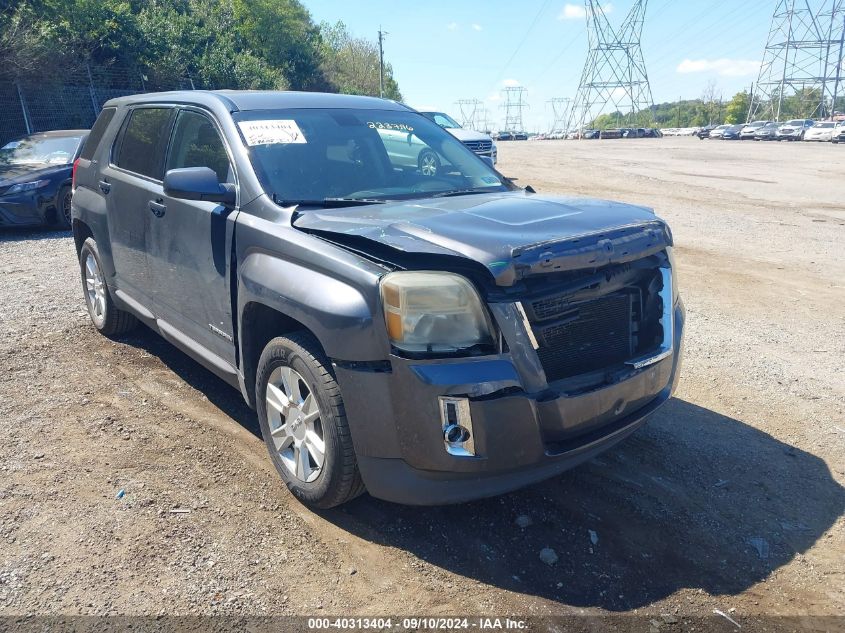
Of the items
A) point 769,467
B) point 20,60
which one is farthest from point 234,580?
point 20,60

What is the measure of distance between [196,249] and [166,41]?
24.5 m

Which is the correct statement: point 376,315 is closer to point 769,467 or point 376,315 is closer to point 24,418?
point 769,467

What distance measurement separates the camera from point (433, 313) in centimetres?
265

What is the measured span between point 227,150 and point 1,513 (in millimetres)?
2168

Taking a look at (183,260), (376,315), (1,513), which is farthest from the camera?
(183,260)

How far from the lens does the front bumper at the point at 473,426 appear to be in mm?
2598

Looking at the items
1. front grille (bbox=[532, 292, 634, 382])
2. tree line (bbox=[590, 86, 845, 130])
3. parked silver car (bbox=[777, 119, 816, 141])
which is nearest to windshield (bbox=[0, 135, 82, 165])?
front grille (bbox=[532, 292, 634, 382])

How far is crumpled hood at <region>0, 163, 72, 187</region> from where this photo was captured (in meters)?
10.1

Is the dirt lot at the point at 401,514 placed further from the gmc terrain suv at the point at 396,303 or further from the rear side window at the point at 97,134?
the rear side window at the point at 97,134

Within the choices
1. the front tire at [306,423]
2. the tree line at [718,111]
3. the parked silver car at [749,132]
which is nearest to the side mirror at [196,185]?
the front tire at [306,423]

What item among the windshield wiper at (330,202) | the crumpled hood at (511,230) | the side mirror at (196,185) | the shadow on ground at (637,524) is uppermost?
the side mirror at (196,185)

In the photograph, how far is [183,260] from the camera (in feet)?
13.0

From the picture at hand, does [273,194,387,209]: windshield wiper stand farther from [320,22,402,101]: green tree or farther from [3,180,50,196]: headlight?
[320,22,402,101]: green tree

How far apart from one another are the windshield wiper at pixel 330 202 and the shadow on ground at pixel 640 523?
1.52 metres
